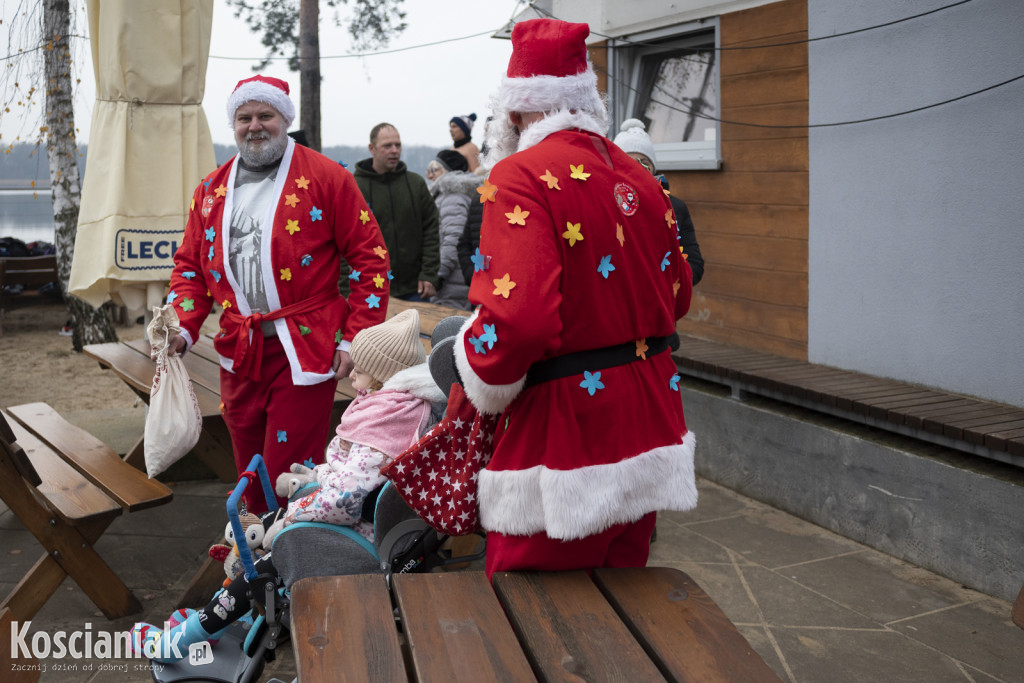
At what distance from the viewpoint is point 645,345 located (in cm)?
221

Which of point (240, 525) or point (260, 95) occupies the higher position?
point (260, 95)

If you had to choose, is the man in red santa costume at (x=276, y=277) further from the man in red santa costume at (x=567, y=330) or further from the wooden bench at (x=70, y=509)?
the man in red santa costume at (x=567, y=330)

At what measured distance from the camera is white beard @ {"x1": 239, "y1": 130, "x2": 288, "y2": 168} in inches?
138

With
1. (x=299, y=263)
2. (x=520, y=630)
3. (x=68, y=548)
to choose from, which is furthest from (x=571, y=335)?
(x=68, y=548)

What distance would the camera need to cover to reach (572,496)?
208cm

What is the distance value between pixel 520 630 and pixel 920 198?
3669 millimetres

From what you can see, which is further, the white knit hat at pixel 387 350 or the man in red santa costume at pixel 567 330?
the white knit hat at pixel 387 350

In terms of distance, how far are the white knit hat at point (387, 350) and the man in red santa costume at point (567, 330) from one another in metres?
0.72

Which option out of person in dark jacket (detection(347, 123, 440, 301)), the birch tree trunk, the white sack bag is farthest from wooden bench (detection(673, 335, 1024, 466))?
the birch tree trunk

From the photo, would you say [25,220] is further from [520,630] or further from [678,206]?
[520,630]

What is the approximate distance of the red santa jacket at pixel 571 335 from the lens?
6.46 feet

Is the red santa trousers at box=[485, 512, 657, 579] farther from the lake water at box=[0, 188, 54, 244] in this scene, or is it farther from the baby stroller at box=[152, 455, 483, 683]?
the lake water at box=[0, 188, 54, 244]

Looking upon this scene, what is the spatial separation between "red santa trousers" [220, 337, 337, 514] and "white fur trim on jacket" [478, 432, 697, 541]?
59.4 inches

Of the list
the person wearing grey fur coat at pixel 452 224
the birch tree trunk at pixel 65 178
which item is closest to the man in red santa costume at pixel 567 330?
Result: the person wearing grey fur coat at pixel 452 224
